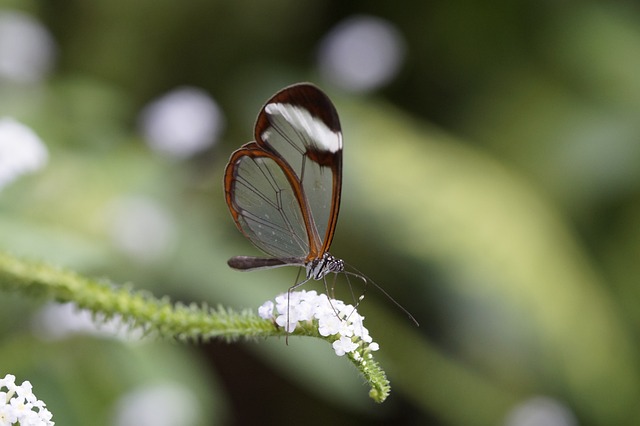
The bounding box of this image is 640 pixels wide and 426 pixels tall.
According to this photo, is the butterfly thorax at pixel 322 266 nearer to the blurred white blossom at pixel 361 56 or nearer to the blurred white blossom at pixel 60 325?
the blurred white blossom at pixel 60 325

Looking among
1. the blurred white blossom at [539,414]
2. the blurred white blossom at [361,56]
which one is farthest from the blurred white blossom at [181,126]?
the blurred white blossom at [539,414]

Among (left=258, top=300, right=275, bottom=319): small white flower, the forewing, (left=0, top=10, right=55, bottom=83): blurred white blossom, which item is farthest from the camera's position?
(left=0, top=10, right=55, bottom=83): blurred white blossom

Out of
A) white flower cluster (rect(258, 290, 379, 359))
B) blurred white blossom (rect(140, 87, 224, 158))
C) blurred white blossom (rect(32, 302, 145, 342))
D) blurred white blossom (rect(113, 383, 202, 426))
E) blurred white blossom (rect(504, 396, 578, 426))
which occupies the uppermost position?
blurred white blossom (rect(140, 87, 224, 158))

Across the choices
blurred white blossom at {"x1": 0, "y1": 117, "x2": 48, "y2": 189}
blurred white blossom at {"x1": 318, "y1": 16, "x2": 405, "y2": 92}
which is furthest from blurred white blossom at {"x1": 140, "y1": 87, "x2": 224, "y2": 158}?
blurred white blossom at {"x1": 0, "y1": 117, "x2": 48, "y2": 189}

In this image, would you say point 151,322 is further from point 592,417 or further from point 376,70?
point 376,70

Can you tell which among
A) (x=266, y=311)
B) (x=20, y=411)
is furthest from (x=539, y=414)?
(x=20, y=411)

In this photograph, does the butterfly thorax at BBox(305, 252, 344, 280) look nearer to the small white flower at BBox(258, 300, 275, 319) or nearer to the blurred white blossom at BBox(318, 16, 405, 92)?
the small white flower at BBox(258, 300, 275, 319)

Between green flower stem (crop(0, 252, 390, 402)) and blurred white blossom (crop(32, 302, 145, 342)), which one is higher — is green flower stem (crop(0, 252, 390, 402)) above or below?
below

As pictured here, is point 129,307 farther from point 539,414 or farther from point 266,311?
point 539,414

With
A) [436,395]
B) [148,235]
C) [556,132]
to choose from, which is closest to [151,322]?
[148,235]
